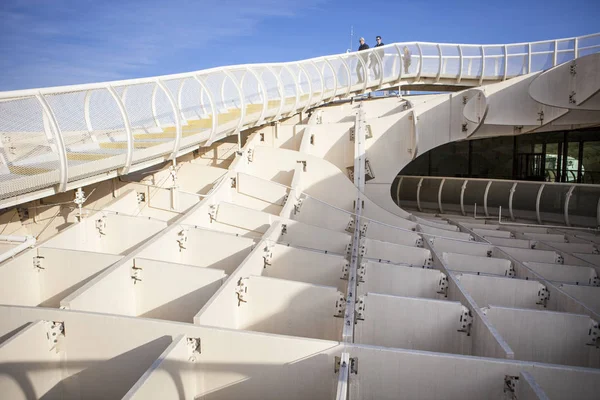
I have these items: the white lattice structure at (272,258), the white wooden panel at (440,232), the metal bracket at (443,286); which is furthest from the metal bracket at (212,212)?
the white wooden panel at (440,232)

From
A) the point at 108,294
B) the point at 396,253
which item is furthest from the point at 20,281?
the point at 396,253

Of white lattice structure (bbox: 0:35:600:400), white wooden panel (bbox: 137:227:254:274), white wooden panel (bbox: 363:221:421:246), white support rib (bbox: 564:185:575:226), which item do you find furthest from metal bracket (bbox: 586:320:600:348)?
white support rib (bbox: 564:185:575:226)

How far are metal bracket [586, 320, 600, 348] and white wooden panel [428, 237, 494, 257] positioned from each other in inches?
156

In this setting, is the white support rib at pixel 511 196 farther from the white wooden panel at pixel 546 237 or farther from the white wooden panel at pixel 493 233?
the white wooden panel at pixel 493 233

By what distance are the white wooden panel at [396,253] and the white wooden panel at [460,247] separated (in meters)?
0.97

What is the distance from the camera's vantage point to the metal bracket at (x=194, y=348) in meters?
5.14

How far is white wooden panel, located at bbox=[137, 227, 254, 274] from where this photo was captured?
820 centimetres

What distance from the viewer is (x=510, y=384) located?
4785 mm

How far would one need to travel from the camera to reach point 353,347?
195 inches

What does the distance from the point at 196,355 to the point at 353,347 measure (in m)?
1.66

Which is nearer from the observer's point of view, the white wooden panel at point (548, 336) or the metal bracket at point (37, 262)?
the white wooden panel at point (548, 336)

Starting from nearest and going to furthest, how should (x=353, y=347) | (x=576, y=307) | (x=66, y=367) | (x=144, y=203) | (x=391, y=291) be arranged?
(x=353, y=347)
(x=66, y=367)
(x=576, y=307)
(x=391, y=291)
(x=144, y=203)

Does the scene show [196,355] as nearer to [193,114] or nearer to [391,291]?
[391,291]

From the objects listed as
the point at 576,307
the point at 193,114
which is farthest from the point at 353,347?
the point at 193,114
